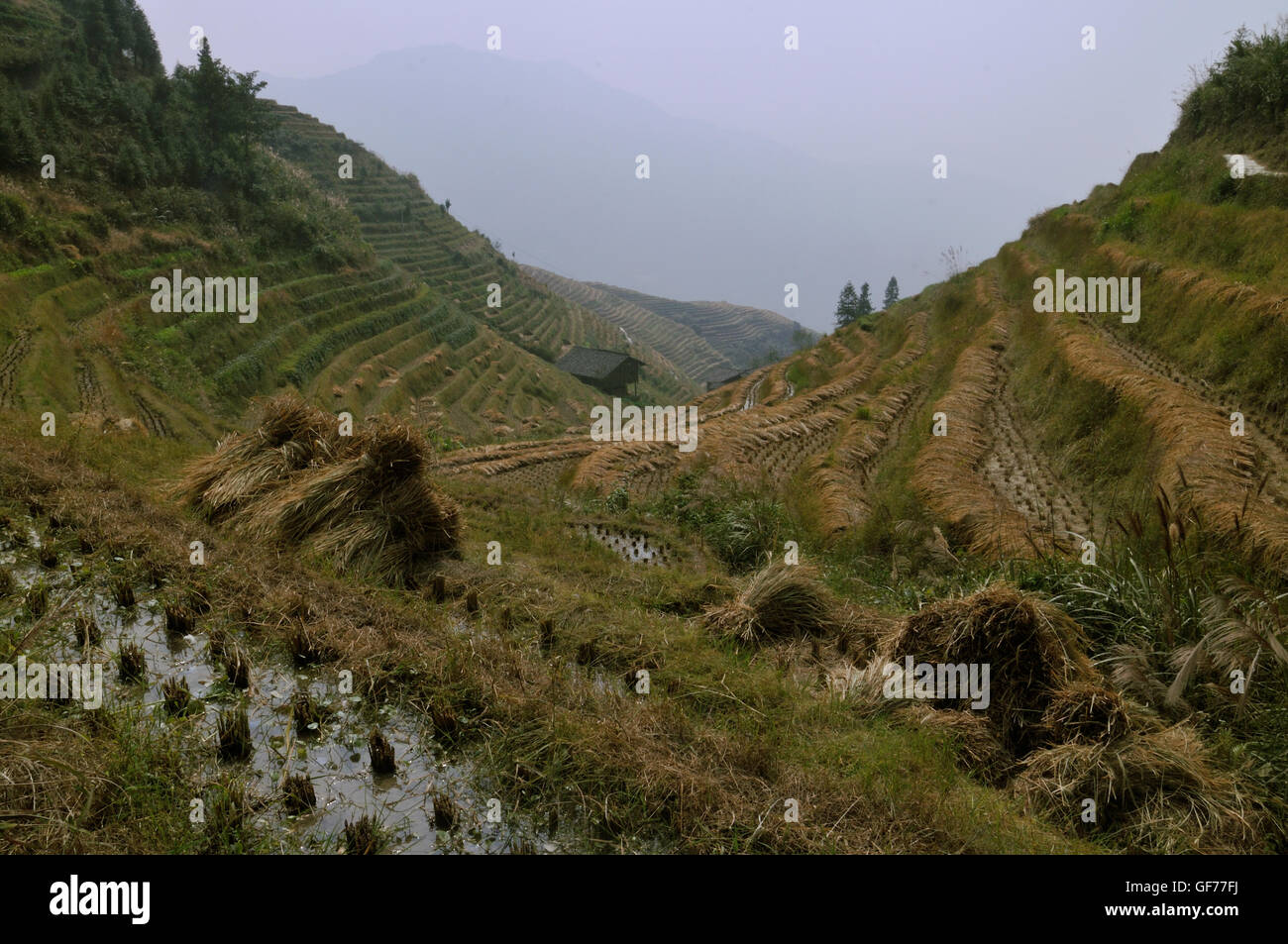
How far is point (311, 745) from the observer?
306 centimetres

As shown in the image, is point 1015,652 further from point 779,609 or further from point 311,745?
point 311,745

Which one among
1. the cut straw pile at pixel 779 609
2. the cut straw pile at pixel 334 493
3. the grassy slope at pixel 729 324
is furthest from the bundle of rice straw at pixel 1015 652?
→ the grassy slope at pixel 729 324

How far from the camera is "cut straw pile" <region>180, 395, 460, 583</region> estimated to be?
5.33m

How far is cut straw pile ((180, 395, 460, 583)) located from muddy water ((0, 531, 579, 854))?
1397mm

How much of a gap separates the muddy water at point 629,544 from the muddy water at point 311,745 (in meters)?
4.50

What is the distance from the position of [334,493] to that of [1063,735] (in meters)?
5.21

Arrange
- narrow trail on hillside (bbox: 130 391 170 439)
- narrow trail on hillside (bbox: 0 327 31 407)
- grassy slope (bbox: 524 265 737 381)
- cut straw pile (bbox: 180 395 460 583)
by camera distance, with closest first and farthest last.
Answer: cut straw pile (bbox: 180 395 460 583) < narrow trail on hillside (bbox: 0 327 31 407) < narrow trail on hillside (bbox: 130 391 170 439) < grassy slope (bbox: 524 265 737 381)

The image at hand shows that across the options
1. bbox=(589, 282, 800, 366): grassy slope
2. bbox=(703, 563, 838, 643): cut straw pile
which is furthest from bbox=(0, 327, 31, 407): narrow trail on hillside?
bbox=(589, 282, 800, 366): grassy slope

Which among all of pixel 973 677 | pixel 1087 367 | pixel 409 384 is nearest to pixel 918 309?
pixel 1087 367

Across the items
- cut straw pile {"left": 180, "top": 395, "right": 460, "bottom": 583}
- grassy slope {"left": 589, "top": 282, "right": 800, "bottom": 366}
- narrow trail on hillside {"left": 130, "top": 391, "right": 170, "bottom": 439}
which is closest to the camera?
cut straw pile {"left": 180, "top": 395, "right": 460, "bottom": 583}

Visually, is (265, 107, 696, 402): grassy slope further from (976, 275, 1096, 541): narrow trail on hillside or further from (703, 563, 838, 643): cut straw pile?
(703, 563, 838, 643): cut straw pile

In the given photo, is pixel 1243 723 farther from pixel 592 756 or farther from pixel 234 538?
pixel 234 538

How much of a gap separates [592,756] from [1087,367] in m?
11.3

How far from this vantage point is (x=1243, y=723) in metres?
3.64
